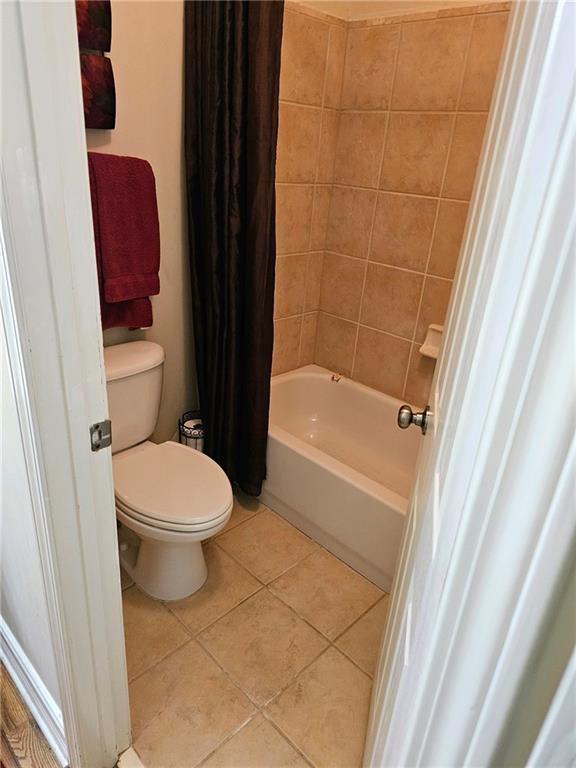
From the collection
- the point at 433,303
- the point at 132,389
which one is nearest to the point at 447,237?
the point at 433,303

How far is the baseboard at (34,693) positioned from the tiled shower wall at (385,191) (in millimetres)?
1584

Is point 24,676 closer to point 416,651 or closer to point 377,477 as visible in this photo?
point 416,651

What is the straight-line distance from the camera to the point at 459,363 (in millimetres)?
723

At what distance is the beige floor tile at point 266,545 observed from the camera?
193cm

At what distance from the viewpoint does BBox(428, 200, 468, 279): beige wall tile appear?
2.03 meters

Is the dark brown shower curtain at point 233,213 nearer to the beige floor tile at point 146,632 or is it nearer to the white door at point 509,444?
the beige floor tile at point 146,632

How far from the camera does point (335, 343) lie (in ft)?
8.59

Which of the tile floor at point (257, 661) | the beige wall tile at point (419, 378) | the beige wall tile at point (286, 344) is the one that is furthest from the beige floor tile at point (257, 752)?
the beige wall tile at point (286, 344)

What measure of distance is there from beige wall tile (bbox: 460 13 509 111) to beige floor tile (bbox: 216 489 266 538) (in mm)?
1788

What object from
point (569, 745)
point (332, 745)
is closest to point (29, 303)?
point (569, 745)

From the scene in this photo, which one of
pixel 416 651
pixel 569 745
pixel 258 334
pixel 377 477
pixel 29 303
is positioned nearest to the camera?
pixel 569 745

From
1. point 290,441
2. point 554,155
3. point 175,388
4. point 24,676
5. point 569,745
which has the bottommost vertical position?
point 24,676

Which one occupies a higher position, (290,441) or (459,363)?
(459,363)

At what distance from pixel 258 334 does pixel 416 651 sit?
1.42 m
